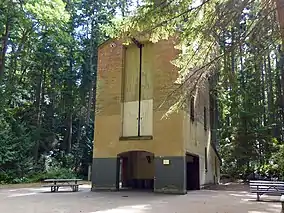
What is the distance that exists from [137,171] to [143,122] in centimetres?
339

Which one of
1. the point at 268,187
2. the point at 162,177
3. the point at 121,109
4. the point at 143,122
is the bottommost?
the point at 268,187

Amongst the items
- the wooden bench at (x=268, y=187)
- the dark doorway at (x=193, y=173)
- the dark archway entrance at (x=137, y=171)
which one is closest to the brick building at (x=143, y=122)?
the dark doorway at (x=193, y=173)

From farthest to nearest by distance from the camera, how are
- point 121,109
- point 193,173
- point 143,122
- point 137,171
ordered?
1. point 137,171
2. point 193,173
3. point 121,109
4. point 143,122

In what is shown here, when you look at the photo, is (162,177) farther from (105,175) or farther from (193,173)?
(193,173)

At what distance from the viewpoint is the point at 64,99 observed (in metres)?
25.1

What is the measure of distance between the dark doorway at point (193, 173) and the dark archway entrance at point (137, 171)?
5.73ft

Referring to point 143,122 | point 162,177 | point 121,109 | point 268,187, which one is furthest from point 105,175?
point 268,187

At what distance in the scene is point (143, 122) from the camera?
1275cm

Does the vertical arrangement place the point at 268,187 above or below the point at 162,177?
below

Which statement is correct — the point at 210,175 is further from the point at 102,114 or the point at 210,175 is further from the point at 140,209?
the point at 140,209

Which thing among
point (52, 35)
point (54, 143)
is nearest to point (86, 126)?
point (54, 143)

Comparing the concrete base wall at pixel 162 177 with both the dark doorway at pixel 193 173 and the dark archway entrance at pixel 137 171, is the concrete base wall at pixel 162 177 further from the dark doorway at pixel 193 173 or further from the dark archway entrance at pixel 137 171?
Answer: the dark doorway at pixel 193 173

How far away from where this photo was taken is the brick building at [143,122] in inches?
458

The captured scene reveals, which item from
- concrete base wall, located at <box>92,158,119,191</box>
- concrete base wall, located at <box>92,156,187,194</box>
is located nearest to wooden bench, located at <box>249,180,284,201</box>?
concrete base wall, located at <box>92,156,187,194</box>
